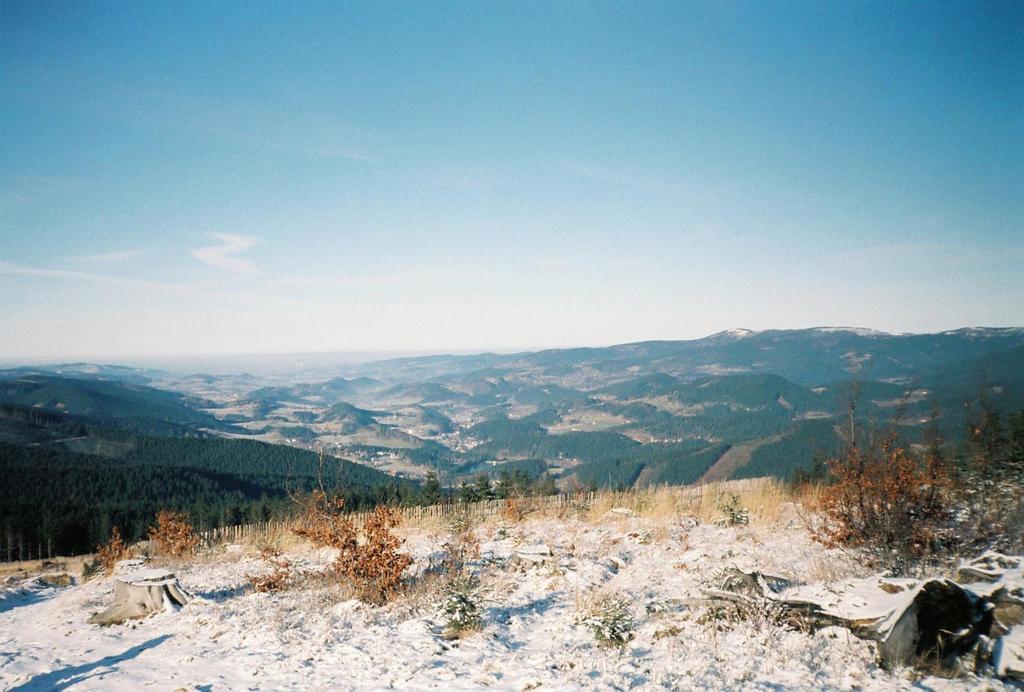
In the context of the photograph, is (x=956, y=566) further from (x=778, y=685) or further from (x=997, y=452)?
(x=997, y=452)

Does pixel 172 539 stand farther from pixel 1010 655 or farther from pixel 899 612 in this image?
pixel 1010 655

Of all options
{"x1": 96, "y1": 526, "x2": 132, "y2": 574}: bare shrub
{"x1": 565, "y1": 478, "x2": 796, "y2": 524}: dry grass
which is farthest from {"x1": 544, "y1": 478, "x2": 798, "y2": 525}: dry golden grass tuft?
{"x1": 96, "y1": 526, "x2": 132, "y2": 574}: bare shrub

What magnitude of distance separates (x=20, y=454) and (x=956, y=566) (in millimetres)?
194742

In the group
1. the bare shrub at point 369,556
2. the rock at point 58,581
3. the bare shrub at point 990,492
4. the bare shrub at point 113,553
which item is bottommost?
the rock at point 58,581

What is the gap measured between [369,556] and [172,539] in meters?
10.7

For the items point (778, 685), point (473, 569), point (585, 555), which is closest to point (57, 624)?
point (473, 569)

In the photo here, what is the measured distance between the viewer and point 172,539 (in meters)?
15.4

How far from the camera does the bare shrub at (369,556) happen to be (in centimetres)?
877

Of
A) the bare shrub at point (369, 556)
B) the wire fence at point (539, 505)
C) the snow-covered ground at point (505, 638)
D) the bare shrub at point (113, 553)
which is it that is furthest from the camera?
the wire fence at point (539, 505)

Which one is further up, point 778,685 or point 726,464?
point 778,685

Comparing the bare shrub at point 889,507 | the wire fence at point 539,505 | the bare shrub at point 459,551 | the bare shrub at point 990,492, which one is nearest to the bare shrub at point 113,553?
the wire fence at point 539,505

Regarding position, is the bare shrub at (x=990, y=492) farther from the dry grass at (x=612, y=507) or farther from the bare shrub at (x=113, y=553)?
the bare shrub at (x=113, y=553)

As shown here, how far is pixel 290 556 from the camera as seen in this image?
13.4 m

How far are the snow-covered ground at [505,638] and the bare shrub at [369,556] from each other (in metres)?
0.35
